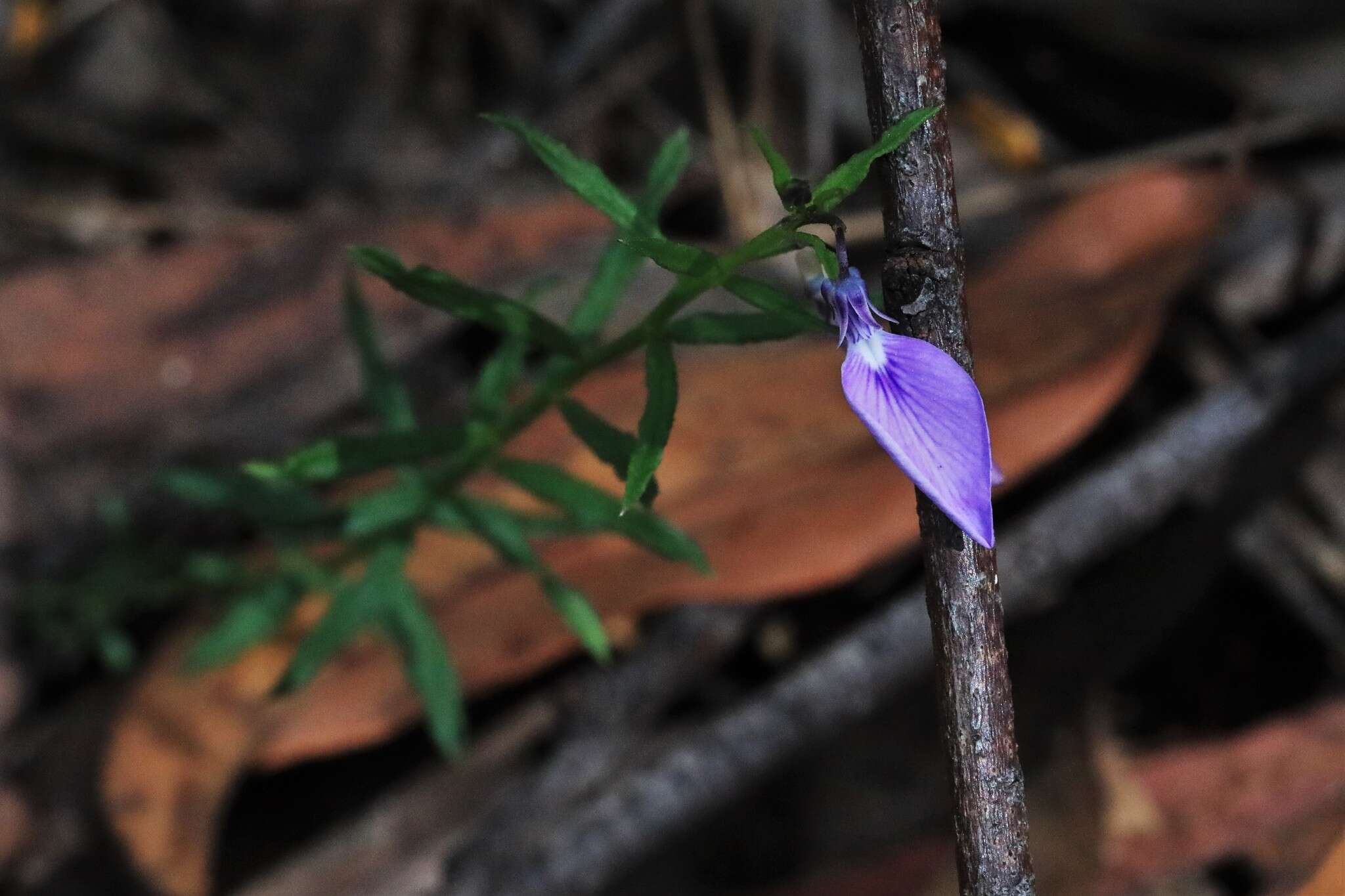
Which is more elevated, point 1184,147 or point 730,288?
point 730,288

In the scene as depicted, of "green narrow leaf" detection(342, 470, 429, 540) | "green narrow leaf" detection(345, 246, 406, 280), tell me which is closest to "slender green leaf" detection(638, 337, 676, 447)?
"green narrow leaf" detection(345, 246, 406, 280)

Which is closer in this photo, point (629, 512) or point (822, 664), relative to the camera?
point (629, 512)

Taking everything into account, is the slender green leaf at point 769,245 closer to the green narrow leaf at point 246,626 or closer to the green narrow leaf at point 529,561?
the green narrow leaf at point 529,561

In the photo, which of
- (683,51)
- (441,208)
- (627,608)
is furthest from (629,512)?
(683,51)

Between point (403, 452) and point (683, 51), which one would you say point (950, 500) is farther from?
point (683, 51)

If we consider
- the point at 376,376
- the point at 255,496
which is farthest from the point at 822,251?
the point at 255,496

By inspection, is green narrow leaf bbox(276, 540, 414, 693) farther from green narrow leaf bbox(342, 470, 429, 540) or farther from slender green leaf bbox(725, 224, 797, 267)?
slender green leaf bbox(725, 224, 797, 267)

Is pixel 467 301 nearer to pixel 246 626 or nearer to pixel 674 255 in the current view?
pixel 674 255
